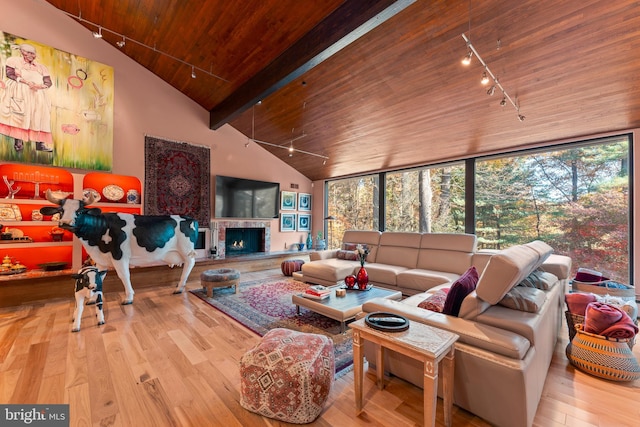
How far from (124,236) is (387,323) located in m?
3.82

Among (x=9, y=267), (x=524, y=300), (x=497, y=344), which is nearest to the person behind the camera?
(x=497, y=344)

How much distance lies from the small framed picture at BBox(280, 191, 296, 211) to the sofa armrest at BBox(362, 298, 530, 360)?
5.53 metres

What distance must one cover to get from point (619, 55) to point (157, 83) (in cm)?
701

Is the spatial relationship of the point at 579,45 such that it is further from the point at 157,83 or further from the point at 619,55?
the point at 157,83

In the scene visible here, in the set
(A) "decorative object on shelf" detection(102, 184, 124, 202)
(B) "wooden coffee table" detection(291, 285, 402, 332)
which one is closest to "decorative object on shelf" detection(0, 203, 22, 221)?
(A) "decorative object on shelf" detection(102, 184, 124, 202)

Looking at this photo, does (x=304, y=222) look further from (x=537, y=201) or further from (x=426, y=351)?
(x=426, y=351)

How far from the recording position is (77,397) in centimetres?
174

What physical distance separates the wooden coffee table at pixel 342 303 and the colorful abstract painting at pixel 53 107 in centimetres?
442

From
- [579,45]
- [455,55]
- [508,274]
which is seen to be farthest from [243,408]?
[579,45]

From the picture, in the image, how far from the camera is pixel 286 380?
60.7 inches

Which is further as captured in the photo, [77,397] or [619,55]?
[619,55]

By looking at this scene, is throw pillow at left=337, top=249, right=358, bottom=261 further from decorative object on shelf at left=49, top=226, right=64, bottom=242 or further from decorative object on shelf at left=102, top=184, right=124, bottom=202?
decorative object on shelf at left=49, top=226, right=64, bottom=242

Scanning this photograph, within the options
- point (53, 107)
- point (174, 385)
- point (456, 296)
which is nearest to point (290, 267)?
point (174, 385)

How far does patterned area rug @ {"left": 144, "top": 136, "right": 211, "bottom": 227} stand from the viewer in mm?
5040
